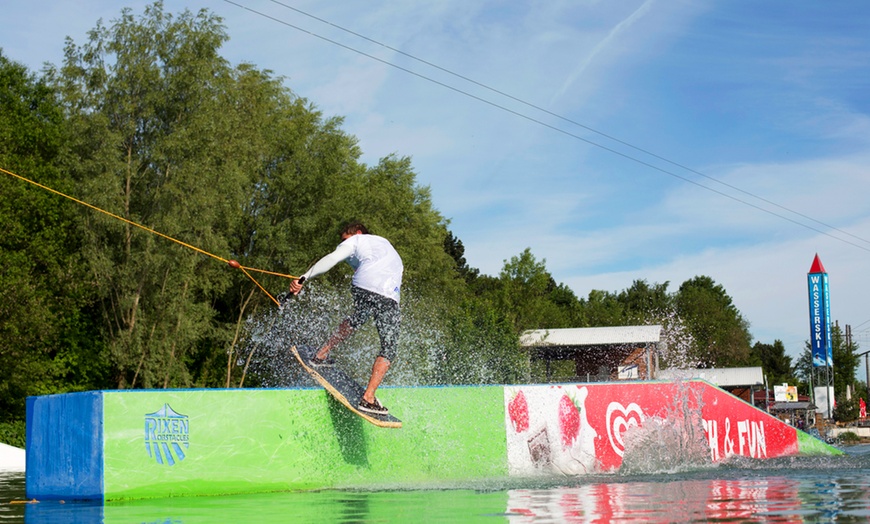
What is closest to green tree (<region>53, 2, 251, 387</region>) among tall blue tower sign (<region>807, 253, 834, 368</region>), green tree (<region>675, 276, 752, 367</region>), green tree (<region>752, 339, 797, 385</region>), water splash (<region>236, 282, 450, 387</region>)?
water splash (<region>236, 282, 450, 387</region>)

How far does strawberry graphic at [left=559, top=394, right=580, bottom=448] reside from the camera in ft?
34.4

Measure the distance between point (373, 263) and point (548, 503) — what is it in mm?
3295

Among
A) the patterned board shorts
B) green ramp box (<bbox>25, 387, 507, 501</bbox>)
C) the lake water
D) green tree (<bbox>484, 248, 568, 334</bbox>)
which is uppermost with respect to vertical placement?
green tree (<bbox>484, 248, 568, 334</bbox>)

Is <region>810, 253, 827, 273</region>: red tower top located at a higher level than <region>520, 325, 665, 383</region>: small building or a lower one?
higher

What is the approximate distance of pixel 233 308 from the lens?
136 feet

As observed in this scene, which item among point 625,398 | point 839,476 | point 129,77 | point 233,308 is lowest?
point 839,476

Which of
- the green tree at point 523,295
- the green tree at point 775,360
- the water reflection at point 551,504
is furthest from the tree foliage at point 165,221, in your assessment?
the green tree at point 775,360

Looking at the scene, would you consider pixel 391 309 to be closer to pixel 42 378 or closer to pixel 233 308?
pixel 42 378

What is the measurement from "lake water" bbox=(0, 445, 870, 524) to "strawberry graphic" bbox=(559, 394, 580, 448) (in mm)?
705

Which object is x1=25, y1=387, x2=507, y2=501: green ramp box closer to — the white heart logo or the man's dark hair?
the white heart logo

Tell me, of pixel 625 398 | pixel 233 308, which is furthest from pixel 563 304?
pixel 625 398

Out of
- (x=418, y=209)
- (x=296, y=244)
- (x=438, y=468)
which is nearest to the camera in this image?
(x=438, y=468)

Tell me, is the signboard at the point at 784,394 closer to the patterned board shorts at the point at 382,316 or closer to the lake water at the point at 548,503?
the lake water at the point at 548,503

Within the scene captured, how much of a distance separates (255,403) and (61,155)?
27.5 meters
